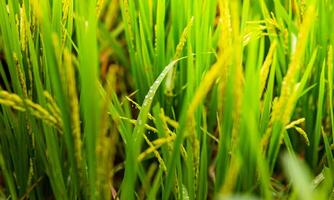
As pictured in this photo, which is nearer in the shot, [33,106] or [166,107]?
[33,106]

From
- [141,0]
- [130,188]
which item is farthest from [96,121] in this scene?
[141,0]

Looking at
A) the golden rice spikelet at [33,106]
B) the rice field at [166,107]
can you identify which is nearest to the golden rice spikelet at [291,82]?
the rice field at [166,107]

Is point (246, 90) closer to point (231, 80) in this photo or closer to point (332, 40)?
point (231, 80)

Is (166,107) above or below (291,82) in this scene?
below

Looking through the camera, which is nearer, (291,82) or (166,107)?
(291,82)

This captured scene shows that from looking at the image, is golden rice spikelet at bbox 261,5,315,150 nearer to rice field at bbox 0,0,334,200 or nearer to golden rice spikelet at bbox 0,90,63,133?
rice field at bbox 0,0,334,200

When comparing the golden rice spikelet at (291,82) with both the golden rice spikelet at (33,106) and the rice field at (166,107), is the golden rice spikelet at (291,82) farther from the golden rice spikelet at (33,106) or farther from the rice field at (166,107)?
the golden rice spikelet at (33,106)

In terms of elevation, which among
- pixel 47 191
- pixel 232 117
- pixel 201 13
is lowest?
pixel 47 191

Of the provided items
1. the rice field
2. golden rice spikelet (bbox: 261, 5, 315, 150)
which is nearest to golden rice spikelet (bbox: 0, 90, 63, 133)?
the rice field
